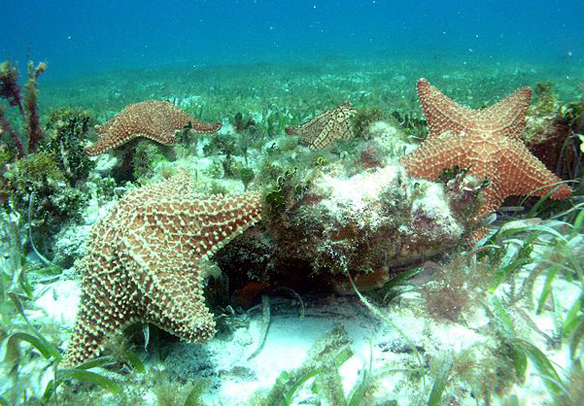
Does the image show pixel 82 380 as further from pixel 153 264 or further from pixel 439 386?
pixel 439 386

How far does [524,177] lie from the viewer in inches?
183

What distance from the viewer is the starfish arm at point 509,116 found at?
16.5 feet

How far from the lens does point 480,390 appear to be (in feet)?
9.25

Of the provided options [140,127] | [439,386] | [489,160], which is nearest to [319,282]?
[439,386]

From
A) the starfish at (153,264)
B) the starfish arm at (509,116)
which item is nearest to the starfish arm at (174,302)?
the starfish at (153,264)

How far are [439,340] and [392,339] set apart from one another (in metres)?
0.43

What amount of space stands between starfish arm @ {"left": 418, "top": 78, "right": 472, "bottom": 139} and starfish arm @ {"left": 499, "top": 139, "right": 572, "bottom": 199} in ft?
2.39

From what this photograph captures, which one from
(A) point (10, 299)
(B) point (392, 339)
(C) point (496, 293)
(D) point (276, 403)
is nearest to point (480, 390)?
(B) point (392, 339)

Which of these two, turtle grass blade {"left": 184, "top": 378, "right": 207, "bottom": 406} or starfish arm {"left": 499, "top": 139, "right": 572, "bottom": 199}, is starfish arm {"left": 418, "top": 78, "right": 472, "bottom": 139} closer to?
starfish arm {"left": 499, "top": 139, "right": 572, "bottom": 199}

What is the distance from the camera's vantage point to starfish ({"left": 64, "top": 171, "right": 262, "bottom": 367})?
2836mm

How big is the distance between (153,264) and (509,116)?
5.13 meters

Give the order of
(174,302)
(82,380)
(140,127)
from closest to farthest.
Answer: (174,302)
(82,380)
(140,127)

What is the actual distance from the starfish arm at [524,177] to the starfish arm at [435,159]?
1.73 feet

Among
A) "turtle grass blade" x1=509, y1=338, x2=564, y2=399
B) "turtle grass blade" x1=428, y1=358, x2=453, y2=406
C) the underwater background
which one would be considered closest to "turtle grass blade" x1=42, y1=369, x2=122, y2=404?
the underwater background
